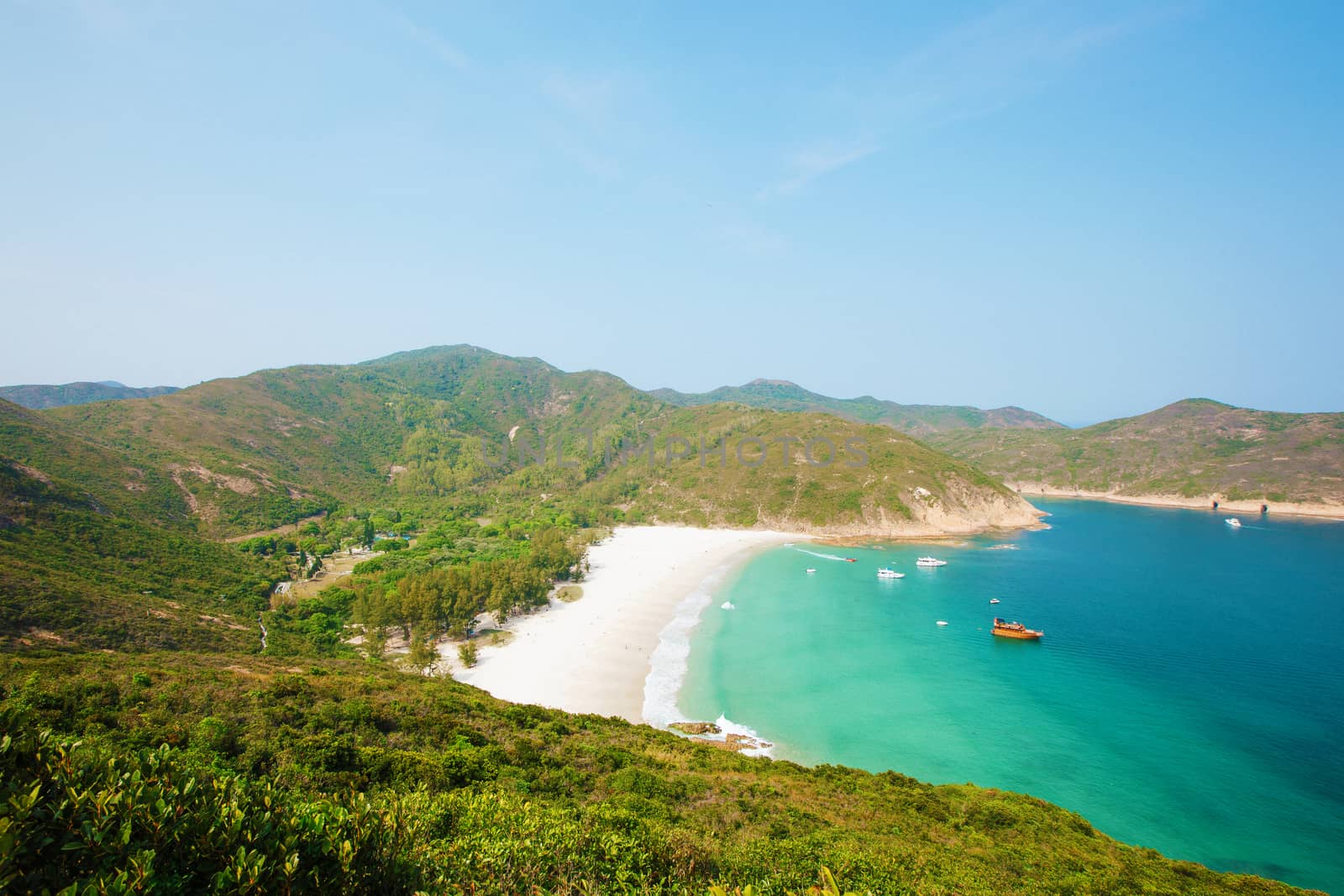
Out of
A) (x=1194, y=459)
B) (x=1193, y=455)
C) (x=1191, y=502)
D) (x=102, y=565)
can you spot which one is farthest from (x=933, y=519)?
(x=102, y=565)

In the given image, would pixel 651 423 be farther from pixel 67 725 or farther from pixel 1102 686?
pixel 67 725

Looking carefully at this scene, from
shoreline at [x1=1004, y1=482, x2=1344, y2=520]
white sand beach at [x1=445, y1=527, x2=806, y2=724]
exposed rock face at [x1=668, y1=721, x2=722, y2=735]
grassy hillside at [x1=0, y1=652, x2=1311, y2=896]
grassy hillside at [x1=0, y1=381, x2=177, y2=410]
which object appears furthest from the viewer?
grassy hillside at [x1=0, y1=381, x2=177, y2=410]

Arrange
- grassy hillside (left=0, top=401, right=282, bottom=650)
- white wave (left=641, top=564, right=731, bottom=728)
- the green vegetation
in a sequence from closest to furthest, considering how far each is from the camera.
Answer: the green vegetation → grassy hillside (left=0, top=401, right=282, bottom=650) → white wave (left=641, top=564, right=731, bottom=728)

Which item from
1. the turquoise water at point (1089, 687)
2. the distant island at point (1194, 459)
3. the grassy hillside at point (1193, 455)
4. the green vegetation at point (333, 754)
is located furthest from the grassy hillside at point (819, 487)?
the grassy hillside at point (1193, 455)

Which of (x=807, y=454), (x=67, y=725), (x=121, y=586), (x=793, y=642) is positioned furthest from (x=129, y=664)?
(x=807, y=454)

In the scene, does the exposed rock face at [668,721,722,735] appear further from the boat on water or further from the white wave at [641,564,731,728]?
the boat on water

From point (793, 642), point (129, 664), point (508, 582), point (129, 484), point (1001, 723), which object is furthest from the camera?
point (129, 484)

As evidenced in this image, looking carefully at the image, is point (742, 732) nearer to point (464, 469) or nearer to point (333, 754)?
point (333, 754)

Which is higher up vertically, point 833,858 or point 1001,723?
point 833,858

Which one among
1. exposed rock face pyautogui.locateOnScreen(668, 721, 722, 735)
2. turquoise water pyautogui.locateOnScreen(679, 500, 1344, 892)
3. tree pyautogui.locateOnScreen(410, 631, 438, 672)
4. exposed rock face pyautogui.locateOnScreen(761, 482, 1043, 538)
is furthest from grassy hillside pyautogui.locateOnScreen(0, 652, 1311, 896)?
exposed rock face pyautogui.locateOnScreen(761, 482, 1043, 538)
